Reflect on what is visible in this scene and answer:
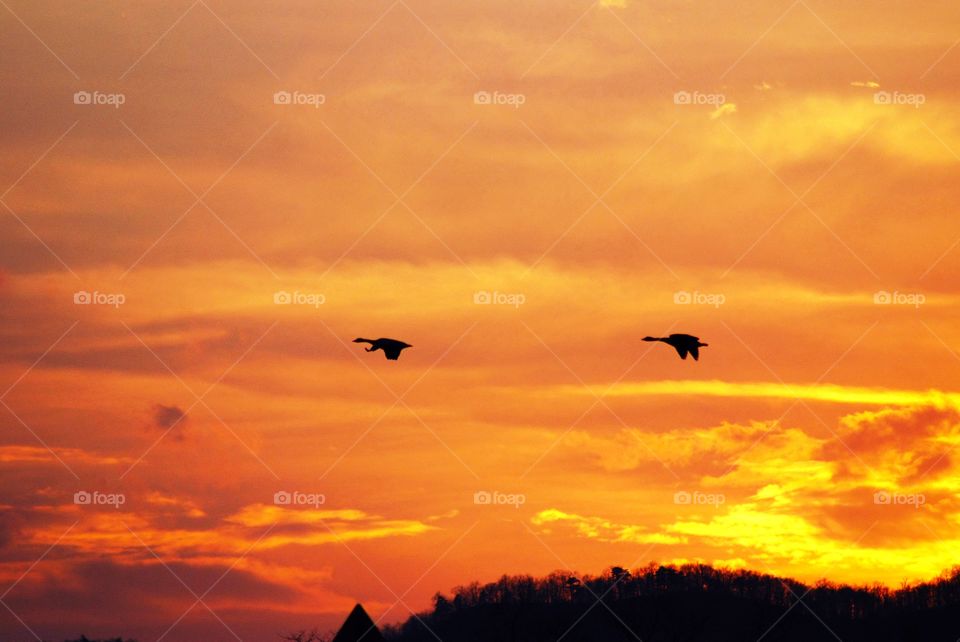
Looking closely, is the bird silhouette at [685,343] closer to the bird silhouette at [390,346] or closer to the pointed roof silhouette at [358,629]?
the bird silhouette at [390,346]

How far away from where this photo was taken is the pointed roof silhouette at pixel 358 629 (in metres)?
41.2

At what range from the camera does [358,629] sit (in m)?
41.5

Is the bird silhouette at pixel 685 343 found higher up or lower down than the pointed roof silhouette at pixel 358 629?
higher up

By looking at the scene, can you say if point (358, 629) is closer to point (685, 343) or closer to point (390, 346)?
point (390, 346)

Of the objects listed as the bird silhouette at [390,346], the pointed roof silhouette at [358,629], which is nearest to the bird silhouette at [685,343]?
the bird silhouette at [390,346]

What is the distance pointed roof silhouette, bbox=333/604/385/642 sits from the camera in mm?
41250

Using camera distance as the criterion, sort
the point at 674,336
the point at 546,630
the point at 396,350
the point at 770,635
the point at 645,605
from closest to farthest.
A: the point at 674,336
the point at 396,350
the point at 546,630
the point at 770,635
the point at 645,605

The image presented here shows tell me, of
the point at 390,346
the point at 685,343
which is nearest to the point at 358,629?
the point at 390,346

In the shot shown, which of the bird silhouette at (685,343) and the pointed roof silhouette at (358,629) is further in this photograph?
the pointed roof silhouette at (358,629)

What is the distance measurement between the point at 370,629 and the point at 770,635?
502 feet

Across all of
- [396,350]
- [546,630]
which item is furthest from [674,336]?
[546,630]

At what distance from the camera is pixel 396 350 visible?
39.6 metres

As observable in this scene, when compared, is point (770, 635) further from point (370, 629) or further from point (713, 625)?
point (370, 629)

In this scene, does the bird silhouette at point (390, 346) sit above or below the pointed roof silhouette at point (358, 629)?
above
